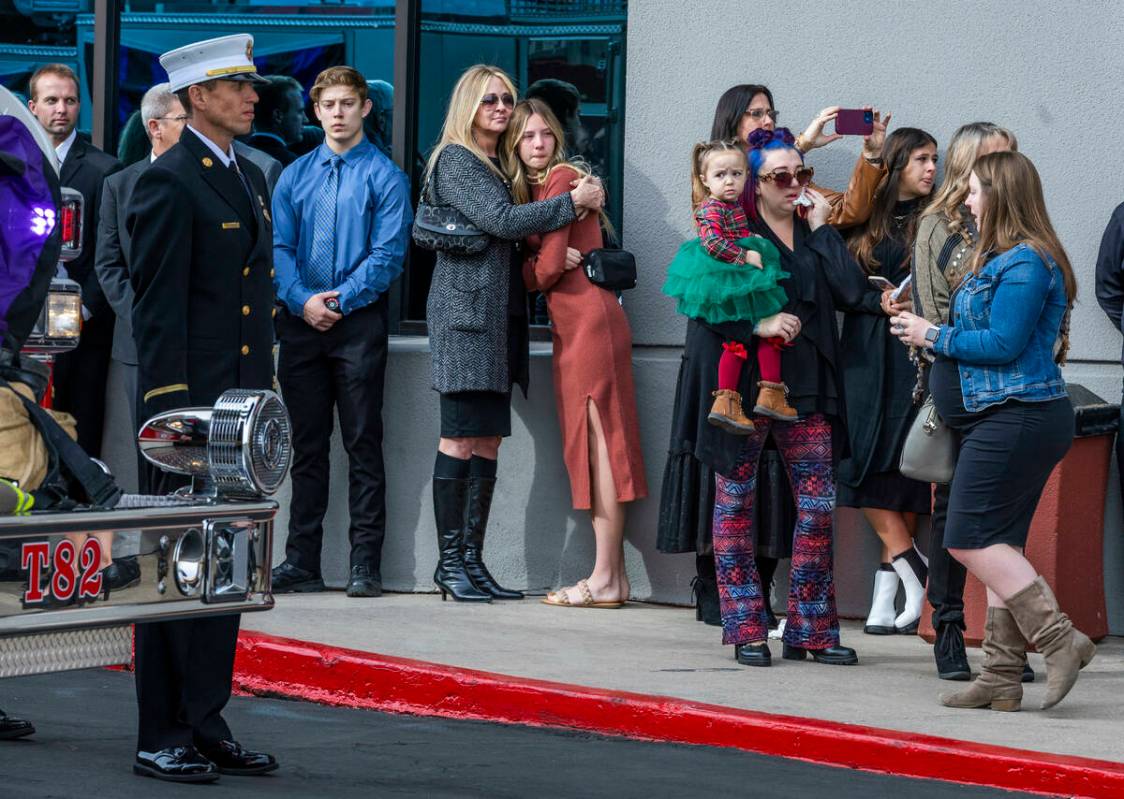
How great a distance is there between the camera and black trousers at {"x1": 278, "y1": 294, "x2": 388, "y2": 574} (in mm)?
8961

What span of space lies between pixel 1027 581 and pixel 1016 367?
0.70 meters

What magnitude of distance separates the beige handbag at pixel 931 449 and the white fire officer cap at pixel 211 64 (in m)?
2.56

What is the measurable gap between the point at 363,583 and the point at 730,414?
252 cm

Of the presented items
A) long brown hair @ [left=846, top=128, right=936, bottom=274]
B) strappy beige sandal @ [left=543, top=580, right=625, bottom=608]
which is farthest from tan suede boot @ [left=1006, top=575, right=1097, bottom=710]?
strappy beige sandal @ [left=543, top=580, right=625, bottom=608]

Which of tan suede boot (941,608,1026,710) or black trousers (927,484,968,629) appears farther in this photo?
black trousers (927,484,968,629)

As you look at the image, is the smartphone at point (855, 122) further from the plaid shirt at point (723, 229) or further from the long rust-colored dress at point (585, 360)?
the long rust-colored dress at point (585, 360)

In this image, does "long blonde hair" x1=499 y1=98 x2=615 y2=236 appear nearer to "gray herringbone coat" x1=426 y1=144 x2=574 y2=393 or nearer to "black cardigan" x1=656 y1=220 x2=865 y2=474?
"gray herringbone coat" x1=426 y1=144 x2=574 y2=393

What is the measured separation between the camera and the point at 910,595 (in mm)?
8266

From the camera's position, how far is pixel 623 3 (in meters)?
9.57

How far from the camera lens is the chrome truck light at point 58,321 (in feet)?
16.8

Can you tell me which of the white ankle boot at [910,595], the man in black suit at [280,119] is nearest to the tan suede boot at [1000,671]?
the white ankle boot at [910,595]

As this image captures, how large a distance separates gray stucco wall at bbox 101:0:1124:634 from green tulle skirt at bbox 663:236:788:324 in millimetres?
1663

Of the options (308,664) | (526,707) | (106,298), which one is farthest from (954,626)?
(106,298)

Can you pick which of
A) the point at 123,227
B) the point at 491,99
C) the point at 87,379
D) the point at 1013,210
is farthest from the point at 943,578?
the point at 87,379
